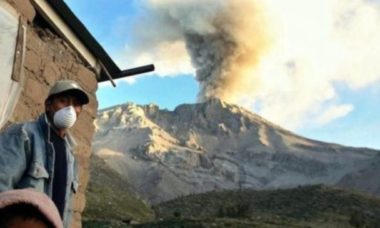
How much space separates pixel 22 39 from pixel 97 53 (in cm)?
139

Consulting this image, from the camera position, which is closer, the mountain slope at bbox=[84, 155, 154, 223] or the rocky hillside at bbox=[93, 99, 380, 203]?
the mountain slope at bbox=[84, 155, 154, 223]

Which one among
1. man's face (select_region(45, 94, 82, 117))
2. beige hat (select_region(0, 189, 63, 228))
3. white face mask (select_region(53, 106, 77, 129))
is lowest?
beige hat (select_region(0, 189, 63, 228))

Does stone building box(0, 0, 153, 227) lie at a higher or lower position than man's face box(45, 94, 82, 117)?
higher

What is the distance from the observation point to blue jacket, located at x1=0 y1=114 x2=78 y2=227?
2.83 metres

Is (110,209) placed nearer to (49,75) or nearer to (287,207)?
(287,207)

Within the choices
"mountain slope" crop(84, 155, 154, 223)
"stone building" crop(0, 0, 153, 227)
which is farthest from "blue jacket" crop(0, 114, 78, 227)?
"mountain slope" crop(84, 155, 154, 223)

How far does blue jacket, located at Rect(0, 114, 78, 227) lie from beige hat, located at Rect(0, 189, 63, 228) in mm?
1336

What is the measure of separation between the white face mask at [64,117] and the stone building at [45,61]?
3.99ft

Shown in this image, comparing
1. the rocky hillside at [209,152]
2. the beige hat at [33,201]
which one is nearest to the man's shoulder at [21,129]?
the beige hat at [33,201]

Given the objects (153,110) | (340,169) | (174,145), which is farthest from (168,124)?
(340,169)

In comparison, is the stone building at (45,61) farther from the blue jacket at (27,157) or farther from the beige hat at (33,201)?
the beige hat at (33,201)

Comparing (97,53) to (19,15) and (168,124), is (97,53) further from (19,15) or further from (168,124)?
(168,124)

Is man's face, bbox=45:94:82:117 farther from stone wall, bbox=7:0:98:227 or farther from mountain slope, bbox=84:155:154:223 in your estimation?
mountain slope, bbox=84:155:154:223

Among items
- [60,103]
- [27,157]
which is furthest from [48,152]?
[60,103]
